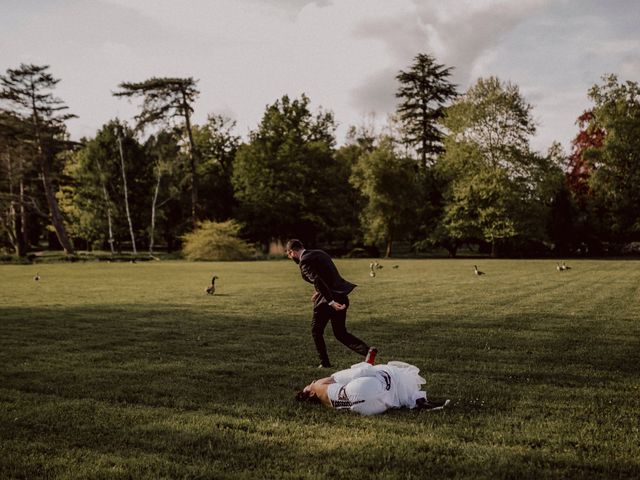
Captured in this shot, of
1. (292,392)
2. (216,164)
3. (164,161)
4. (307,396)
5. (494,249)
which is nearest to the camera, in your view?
(307,396)

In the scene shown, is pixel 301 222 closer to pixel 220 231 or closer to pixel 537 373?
pixel 220 231

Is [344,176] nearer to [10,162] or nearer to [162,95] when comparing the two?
[162,95]

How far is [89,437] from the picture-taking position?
17.8 feet

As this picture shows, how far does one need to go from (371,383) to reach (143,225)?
201 feet

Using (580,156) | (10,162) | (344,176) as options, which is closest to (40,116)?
(10,162)

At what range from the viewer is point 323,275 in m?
8.38

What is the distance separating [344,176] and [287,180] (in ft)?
24.8

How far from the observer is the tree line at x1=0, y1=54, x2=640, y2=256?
5172cm

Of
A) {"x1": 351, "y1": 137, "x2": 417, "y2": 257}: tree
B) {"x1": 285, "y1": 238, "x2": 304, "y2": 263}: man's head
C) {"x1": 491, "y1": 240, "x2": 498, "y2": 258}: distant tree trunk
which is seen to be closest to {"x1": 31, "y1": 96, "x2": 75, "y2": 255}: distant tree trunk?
{"x1": 351, "y1": 137, "x2": 417, "y2": 257}: tree

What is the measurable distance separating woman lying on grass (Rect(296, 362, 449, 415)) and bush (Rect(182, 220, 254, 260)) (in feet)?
147

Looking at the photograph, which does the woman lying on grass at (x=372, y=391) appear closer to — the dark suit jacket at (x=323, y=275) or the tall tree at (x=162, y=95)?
the dark suit jacket at (x=323, y=275)

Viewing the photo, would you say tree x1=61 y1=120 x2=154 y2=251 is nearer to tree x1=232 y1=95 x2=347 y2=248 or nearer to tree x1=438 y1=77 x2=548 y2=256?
tree x1=232 y1=95 x2=347 y2=248

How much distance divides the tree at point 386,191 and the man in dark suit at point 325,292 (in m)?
48.5

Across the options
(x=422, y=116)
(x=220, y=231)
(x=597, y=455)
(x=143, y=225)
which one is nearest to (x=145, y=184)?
(x=143, y=225)
